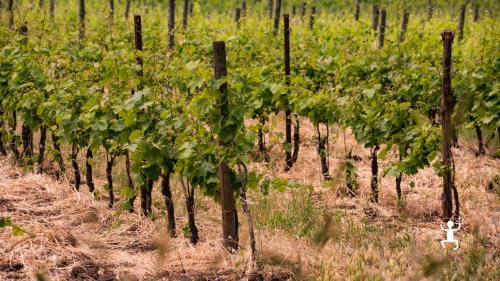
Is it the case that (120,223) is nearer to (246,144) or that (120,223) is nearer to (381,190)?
(246,144)

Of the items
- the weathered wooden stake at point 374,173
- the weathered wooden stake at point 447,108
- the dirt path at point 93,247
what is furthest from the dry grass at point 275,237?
the weathered wooden stake at point 447,108

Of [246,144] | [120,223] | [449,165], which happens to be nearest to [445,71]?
[449,165]

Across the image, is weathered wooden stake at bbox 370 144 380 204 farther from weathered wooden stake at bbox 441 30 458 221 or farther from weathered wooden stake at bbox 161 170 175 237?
weathered wooden stake at bbox 161 170 175 237

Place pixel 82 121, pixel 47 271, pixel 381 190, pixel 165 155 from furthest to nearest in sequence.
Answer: pixel 381 190 < pixel 82 121 < pixel 165 155 < pixel 47 271

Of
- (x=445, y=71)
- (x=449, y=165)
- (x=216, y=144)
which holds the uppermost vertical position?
(x=445, y=71)

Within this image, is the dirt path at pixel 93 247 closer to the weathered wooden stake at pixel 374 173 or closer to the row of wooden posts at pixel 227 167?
the row of wooden posts at pixel 227 167

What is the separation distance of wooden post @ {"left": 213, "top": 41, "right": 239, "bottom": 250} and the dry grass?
0.16 metres

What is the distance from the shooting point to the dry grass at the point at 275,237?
16.5 ft

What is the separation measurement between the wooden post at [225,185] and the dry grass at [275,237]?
0.16 meters

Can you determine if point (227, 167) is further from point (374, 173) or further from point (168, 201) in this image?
point (374, 173)

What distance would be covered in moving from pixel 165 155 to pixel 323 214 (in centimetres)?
172

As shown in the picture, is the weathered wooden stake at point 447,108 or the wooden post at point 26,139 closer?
the weathered wooden stake at point 447,108

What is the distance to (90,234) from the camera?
6.27 metres

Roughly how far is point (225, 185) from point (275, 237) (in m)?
0.68
